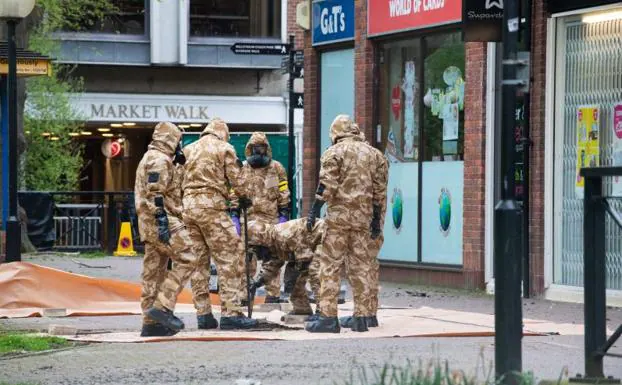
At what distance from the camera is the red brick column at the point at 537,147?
58.3 ft

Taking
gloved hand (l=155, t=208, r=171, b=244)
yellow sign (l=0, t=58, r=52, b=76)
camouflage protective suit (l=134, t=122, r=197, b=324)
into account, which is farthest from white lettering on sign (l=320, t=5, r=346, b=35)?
gloved hand (l=155, t=208, r=171, b=244)

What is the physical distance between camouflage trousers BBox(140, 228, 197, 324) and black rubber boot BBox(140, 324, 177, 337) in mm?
231

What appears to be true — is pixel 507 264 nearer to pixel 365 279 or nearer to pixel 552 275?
A: pixel 365 279

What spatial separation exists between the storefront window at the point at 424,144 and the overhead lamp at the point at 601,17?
249 cm

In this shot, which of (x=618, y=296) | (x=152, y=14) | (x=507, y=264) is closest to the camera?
(x=507, y=264)

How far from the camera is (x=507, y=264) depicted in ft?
28.6

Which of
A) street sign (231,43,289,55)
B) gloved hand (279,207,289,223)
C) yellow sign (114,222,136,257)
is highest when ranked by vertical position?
street sign (231,43,289,55)

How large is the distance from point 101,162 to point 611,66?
94.9 ft

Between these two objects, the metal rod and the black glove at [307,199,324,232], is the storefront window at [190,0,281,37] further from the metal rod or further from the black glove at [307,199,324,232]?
the metal rod

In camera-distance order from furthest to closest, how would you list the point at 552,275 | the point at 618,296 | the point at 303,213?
the point at 303,213, the point at 552,275, the point at 618,296

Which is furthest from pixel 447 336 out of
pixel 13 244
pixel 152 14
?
pixel 152 14

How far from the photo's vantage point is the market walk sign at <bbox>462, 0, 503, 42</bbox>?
13.3m

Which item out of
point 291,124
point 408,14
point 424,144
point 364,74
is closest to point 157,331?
point 424,144

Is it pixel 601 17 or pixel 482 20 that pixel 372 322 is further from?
pixel 601 17
